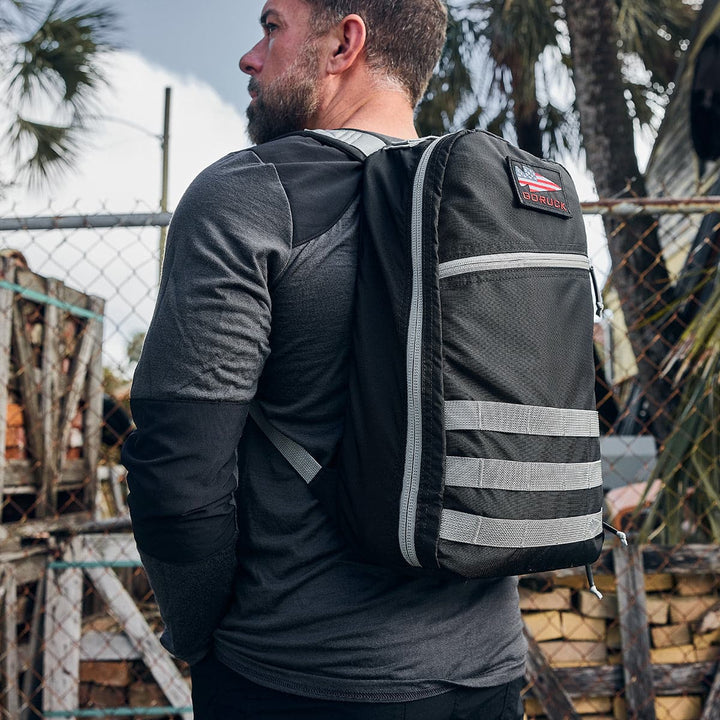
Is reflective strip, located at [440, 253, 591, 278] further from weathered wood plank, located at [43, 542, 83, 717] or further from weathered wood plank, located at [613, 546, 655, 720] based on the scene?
weathered wood plank, located at [43, 542, 83, 717]

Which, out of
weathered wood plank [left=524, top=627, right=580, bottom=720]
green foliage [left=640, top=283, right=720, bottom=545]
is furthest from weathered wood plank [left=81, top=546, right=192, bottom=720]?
green foliage [left=640, top=283, right=720, bottom=545]

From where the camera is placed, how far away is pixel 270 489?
1.06 metres

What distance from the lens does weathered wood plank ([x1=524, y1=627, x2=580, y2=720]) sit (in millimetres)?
2652

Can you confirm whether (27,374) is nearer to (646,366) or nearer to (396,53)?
(396,53)

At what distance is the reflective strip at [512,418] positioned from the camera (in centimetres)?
95

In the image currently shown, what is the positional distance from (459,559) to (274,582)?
0.87ft

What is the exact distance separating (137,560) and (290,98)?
2311 millimetres

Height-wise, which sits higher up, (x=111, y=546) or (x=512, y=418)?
(x=512, y=418)

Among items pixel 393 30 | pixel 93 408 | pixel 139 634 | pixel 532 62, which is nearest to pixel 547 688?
pixel 139 634

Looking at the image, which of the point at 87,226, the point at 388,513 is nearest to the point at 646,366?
the point at 87,226

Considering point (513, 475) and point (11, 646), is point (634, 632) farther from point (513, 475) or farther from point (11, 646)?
point (11, 646)

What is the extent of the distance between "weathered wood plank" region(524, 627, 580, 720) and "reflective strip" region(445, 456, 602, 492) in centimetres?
186

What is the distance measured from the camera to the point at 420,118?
408 inches

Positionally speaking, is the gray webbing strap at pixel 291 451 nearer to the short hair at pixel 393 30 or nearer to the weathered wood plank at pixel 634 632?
the short hair at pixel 393 30
